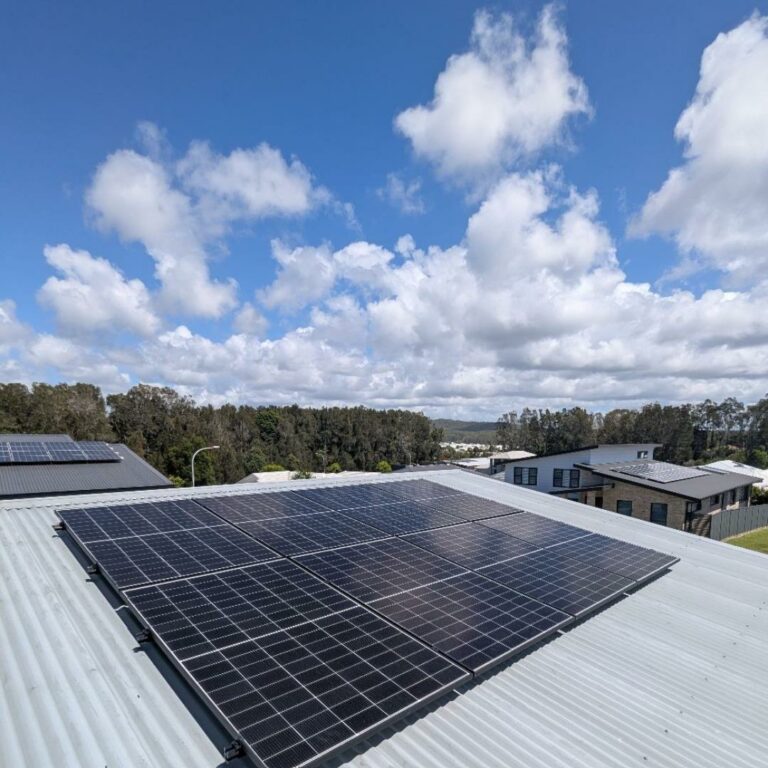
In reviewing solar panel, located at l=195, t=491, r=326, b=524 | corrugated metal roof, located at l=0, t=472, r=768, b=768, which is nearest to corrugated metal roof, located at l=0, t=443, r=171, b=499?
solar panel, located at l=195, t=491, r=326, b=524

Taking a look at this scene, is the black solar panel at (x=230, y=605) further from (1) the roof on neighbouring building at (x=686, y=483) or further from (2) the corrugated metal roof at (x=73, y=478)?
(1) the roof on neighbouring building at (x=686, y=483)

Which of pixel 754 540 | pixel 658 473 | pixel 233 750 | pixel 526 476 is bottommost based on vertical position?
pixel 754 540

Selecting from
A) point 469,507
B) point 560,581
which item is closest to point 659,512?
point 469,507

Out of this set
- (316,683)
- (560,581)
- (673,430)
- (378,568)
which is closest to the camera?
(316,683)

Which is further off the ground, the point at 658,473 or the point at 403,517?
the point at 403,517

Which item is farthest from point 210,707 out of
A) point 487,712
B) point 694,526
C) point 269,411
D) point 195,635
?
point 269,411

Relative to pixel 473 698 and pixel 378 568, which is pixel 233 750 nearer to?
pixel 473 698
